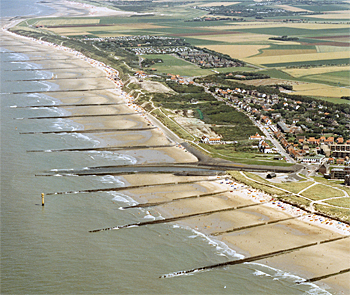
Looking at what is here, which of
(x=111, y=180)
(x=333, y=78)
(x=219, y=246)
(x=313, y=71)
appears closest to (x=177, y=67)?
(x=313, y=71)

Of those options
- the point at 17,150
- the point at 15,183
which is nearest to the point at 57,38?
the point at 17,150

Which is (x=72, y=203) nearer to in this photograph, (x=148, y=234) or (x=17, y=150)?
(x=148, y=234)

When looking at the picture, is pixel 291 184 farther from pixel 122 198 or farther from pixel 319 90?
pixel 319 90

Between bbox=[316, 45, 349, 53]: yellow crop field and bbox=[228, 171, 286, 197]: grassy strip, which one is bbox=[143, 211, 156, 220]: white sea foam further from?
bbox=[316, 45, 349, 53]: yellow crop field

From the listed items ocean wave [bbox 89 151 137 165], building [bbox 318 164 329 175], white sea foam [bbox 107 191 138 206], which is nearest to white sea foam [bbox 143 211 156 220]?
white sea foam [bbox 107 191 138 206]

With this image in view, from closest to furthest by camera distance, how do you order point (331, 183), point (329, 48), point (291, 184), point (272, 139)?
point (291, 184) < point (331, 183) < point (272, 139) < point (329, 48)

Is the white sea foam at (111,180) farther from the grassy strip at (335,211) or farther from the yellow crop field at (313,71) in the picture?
the yellow crop field at (313,71)
